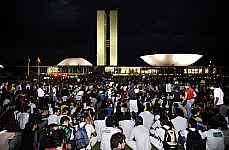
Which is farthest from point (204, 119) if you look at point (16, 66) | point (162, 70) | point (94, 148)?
point (16, 66)

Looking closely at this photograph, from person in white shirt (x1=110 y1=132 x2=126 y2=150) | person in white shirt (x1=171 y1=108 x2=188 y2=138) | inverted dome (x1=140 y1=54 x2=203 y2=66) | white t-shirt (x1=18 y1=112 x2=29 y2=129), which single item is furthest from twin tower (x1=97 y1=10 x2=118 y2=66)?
person in white shirt (x1=110 y1=132 x2=126 y2=150)

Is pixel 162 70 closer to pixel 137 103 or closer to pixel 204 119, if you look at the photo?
pixel 137 103

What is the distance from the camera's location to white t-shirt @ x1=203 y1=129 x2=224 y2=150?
262 inches

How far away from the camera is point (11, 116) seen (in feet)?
22.8

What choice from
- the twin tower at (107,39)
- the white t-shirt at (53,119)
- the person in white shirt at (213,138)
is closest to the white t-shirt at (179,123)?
the person in white shirt at (213,138)

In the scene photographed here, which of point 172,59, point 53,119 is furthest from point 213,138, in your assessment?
point 172,59

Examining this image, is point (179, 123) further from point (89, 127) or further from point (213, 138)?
point (89, 127)

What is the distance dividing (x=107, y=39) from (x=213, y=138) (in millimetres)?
43258

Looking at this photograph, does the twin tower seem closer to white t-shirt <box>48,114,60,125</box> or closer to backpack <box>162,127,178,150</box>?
white t-shirt <box>48,114,60,125</box>

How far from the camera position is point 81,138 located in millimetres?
6344

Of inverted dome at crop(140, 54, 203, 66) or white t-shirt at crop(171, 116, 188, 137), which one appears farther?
inverted dome at crop(140, 54, 203, 66)

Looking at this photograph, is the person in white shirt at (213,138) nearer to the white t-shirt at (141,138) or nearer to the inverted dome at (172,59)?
the white t-shirt at (141,138)

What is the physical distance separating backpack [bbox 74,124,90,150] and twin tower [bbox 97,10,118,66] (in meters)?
41.6

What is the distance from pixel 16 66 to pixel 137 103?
31551 mm
